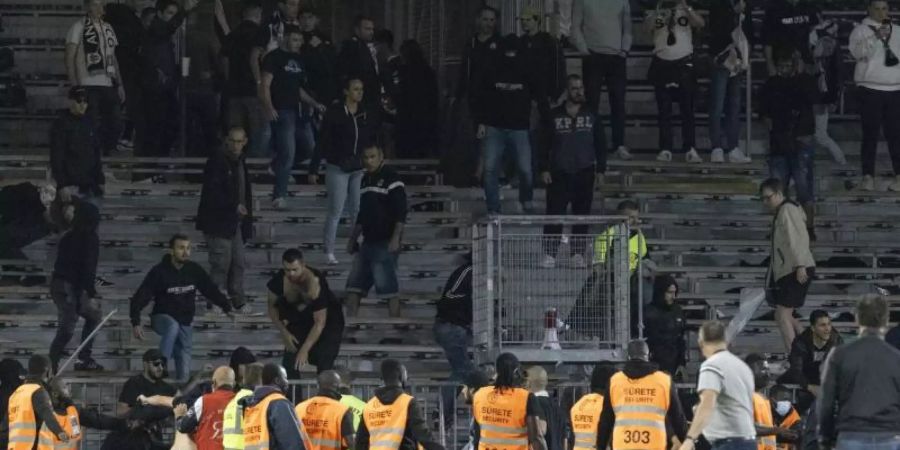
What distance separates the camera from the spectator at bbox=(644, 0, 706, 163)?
27188 millimetres

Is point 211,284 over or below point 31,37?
below

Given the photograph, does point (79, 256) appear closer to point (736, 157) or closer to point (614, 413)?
point (614, 413)

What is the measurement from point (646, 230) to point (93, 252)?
18.5ft

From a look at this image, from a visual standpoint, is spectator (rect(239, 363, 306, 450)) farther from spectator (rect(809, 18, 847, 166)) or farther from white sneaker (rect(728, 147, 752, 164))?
spectator (rect(809, 18, 847, 166))

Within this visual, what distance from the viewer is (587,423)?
19.5 metres

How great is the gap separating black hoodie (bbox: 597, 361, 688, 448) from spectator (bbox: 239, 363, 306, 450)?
2.03 meters

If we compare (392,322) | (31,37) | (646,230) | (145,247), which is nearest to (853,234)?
(646,230)

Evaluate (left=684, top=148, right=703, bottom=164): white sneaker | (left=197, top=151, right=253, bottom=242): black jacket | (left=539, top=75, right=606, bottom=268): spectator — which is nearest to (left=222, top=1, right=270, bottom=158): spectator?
(left=197, top=151, right=253, bottom=242): black jacket

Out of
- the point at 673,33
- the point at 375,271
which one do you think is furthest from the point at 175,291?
the point at 673,33

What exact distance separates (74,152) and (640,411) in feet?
25.9

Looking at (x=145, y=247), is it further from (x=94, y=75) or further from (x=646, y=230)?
(x=646, y=230)

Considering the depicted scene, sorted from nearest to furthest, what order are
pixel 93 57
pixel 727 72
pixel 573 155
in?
pixel 573 155 → pixel 93 57 → pixel 727 72

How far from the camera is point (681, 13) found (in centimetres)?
2723

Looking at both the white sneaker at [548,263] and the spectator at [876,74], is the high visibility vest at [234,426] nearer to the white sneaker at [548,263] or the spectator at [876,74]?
the white sneaker at [548,263]
